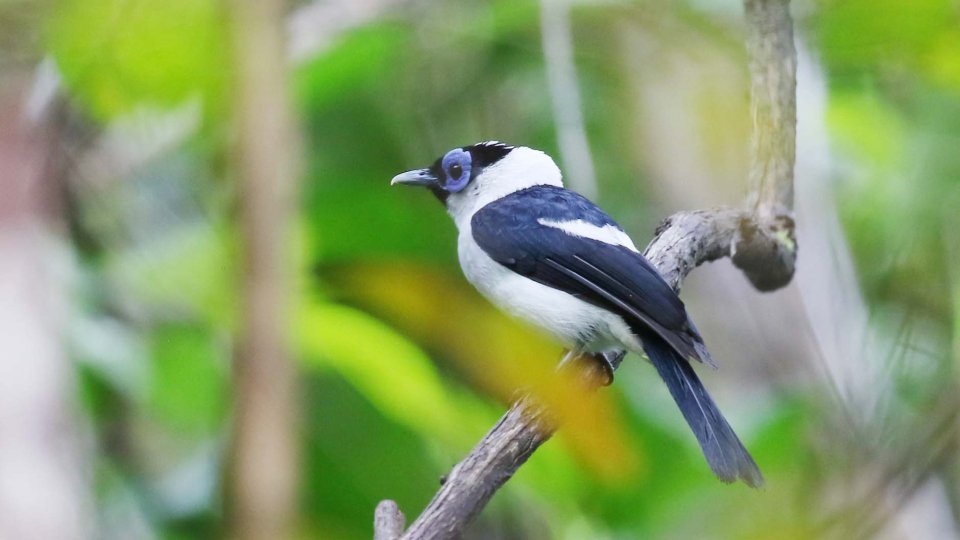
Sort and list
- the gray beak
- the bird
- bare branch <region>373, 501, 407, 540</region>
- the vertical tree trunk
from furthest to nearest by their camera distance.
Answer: the gray beak < the bird < bare branch <region>373, 501, 407, 540</region> < the vertical tree trunk

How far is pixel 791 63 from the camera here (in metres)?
2.76

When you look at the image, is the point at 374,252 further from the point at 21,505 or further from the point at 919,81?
the point at 21,505

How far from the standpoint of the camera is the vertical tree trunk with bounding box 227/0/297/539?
672 mm

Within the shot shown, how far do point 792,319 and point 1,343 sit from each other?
10.9 ft

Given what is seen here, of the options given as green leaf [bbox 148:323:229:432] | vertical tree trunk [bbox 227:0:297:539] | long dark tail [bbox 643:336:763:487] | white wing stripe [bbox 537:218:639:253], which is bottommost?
long dark tail [bbox 643:336:763:487]

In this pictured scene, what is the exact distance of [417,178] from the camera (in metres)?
3.03

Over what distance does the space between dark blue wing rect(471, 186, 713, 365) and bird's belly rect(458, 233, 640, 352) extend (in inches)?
0.9

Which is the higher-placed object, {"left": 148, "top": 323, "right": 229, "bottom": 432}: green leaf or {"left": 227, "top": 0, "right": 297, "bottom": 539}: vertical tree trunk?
{"left": 227, "top": 0, "right": 297, "bottom": 539}: vertical tree trunk

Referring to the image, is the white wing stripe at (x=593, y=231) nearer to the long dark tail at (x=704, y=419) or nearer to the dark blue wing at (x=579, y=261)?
the dark blue wing at (x=579, y=261)

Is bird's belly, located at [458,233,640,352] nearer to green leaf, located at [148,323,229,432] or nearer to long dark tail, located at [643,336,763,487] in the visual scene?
long dark tail, located at [643,336,763,487]

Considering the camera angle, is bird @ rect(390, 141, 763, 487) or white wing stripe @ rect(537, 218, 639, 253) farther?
white wing stripe @ rect(537, 218, 639, 253)

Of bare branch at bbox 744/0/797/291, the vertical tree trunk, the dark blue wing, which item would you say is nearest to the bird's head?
the dark blue wing

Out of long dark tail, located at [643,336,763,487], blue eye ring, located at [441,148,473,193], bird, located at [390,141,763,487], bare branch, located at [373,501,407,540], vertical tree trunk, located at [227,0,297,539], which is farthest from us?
blue eye ring, located at [441,148,473,193]

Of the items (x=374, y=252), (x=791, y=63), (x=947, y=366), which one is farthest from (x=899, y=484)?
(x=374, y=252)
